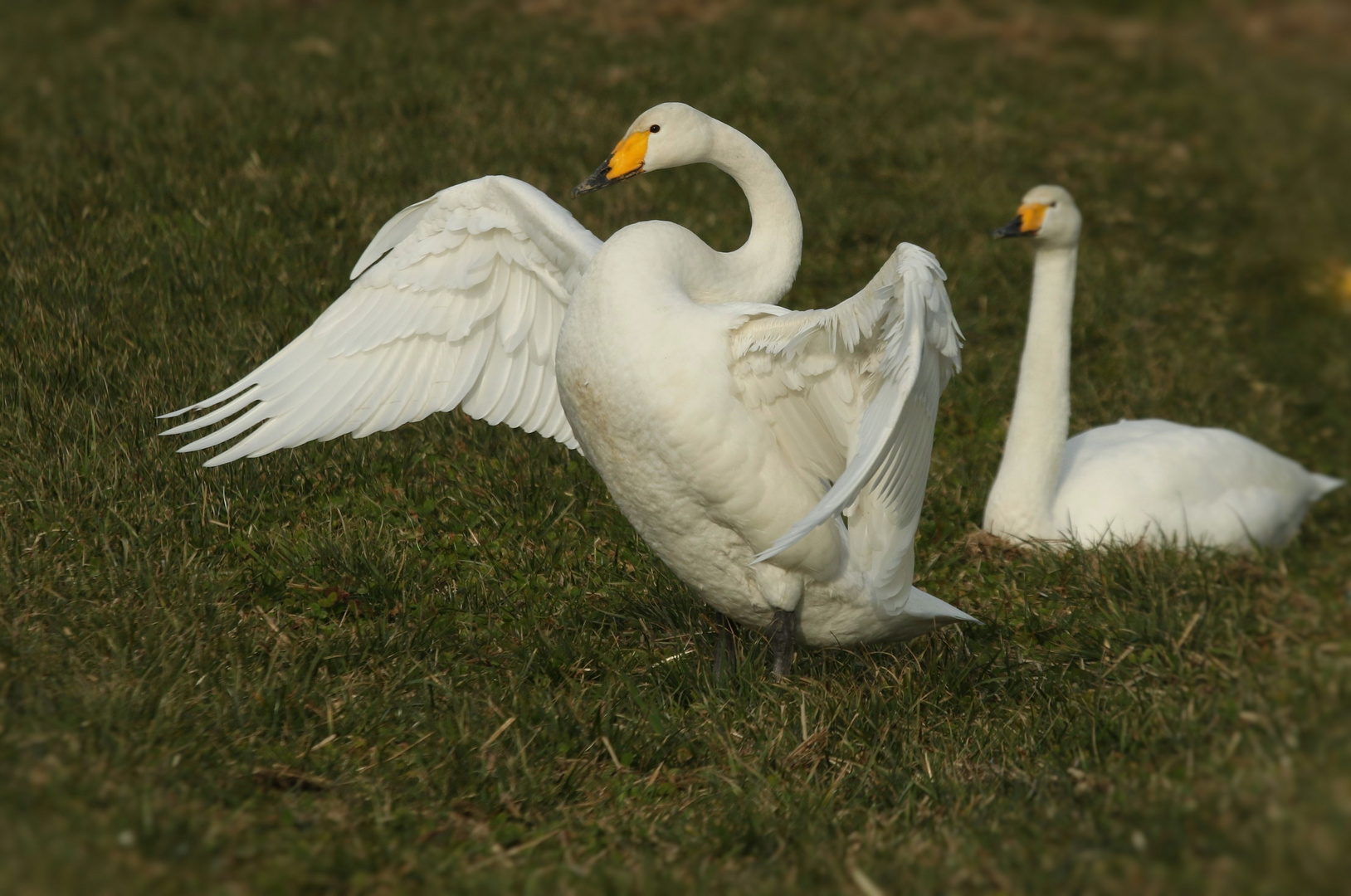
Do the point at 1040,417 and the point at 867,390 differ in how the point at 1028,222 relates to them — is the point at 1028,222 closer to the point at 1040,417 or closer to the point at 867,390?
the point at 1040,417

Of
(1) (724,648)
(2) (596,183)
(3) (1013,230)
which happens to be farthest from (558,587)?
(3) (1013,230)

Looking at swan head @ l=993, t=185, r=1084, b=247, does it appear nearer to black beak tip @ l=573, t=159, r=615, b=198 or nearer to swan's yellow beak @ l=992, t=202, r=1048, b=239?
swan's yellow beak @ l=992, t=202, r=1048, b=239

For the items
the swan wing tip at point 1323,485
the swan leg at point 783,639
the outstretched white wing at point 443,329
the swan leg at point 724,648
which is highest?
the outstretched white wing at point 443,329

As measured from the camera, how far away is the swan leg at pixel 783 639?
14.7 feet

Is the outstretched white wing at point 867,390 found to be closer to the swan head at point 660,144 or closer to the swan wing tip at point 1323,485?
Answer: the swan head at point 660,144

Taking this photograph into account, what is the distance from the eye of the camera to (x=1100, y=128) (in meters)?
12.1

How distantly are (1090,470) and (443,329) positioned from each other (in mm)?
3101

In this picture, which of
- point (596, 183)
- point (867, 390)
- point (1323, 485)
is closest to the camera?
point (867, 390)

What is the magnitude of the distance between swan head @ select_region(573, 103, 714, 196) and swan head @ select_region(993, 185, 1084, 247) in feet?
7.49

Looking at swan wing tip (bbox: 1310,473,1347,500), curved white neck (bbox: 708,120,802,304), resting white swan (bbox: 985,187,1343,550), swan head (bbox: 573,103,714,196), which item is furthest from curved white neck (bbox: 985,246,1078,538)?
swan head (bbox: 573,103,714,196)

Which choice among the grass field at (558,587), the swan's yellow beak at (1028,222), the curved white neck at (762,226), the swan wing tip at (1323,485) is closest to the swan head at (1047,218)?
the swan's yellow beak at (1028,222)

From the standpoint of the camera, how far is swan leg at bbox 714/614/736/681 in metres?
4.59

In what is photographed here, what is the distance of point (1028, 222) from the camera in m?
6.19

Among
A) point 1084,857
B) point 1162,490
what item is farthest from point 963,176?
point 1084,857
